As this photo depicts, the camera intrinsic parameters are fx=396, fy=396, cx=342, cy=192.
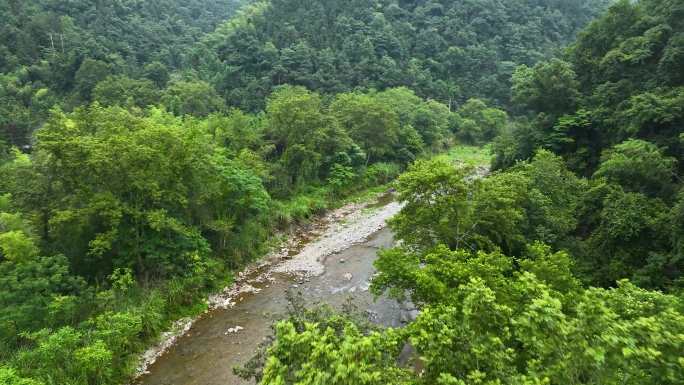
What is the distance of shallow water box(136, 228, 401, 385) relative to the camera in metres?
16.7

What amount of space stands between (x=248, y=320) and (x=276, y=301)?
222 centimetres

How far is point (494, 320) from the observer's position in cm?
907

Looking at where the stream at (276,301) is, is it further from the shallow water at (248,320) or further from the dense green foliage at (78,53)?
the dense green foliage at (78,53)

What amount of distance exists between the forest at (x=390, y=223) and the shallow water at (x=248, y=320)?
155 centimetres

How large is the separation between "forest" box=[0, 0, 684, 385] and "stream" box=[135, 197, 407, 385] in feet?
5.12

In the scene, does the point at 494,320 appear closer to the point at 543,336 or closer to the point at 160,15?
the point at 543,336

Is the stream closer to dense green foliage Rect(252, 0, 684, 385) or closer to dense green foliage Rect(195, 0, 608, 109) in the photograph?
dense green foliage Rect(252, 0, 684, 385)

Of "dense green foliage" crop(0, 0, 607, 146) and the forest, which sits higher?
"dense green foliage" crop(0, 0, 607, 146)

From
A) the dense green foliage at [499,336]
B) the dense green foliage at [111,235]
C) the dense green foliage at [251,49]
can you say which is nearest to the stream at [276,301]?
the dense green foliage at [111,235]

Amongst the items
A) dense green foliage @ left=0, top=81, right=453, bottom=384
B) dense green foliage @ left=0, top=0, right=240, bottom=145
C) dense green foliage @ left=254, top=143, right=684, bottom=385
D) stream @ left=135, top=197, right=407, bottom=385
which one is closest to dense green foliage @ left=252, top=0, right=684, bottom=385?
dense green foliage @ left=254, top=143, right=684, bottom=385

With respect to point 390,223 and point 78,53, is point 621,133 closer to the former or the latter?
point 390,223

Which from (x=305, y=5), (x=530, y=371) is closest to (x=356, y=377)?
(x=530, y=371)

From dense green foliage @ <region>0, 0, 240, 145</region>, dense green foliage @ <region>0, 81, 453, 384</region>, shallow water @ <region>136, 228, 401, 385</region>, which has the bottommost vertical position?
shallow water @ <region>136, 228, 401, 385</region>

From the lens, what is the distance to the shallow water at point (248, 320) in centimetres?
1669
